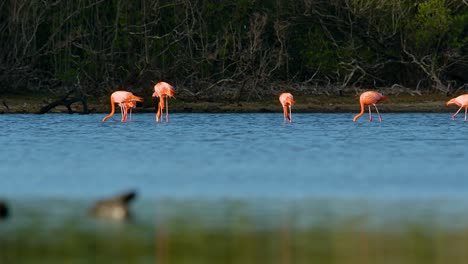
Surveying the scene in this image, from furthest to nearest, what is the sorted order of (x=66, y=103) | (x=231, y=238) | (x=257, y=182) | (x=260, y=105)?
(x=260, y=105)
(x=66, y=103)
(x=257, y=182)
(x=231, y=238)

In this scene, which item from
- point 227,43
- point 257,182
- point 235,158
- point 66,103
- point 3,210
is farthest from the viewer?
point 227,43

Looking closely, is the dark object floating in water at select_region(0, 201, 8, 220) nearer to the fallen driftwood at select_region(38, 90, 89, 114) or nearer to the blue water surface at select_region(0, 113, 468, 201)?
the blue water surface at select_region(0, 113, 468, 201)

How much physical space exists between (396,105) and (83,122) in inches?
361

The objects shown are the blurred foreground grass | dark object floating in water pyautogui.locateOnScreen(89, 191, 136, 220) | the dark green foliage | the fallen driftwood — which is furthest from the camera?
the dark green foliage

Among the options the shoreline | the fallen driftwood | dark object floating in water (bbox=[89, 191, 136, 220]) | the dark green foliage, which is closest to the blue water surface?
the fallen driftwood

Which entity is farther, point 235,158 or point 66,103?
point 66,103

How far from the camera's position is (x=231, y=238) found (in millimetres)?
9984

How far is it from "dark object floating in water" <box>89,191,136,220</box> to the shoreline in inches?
771

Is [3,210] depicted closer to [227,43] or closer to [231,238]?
[231,238]

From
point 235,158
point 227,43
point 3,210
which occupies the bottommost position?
point 235,158

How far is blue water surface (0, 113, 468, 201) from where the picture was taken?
1341 cm

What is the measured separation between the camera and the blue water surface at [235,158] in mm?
13406

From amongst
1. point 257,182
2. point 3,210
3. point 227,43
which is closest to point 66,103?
point 227,43

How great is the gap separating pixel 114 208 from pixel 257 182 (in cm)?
334
